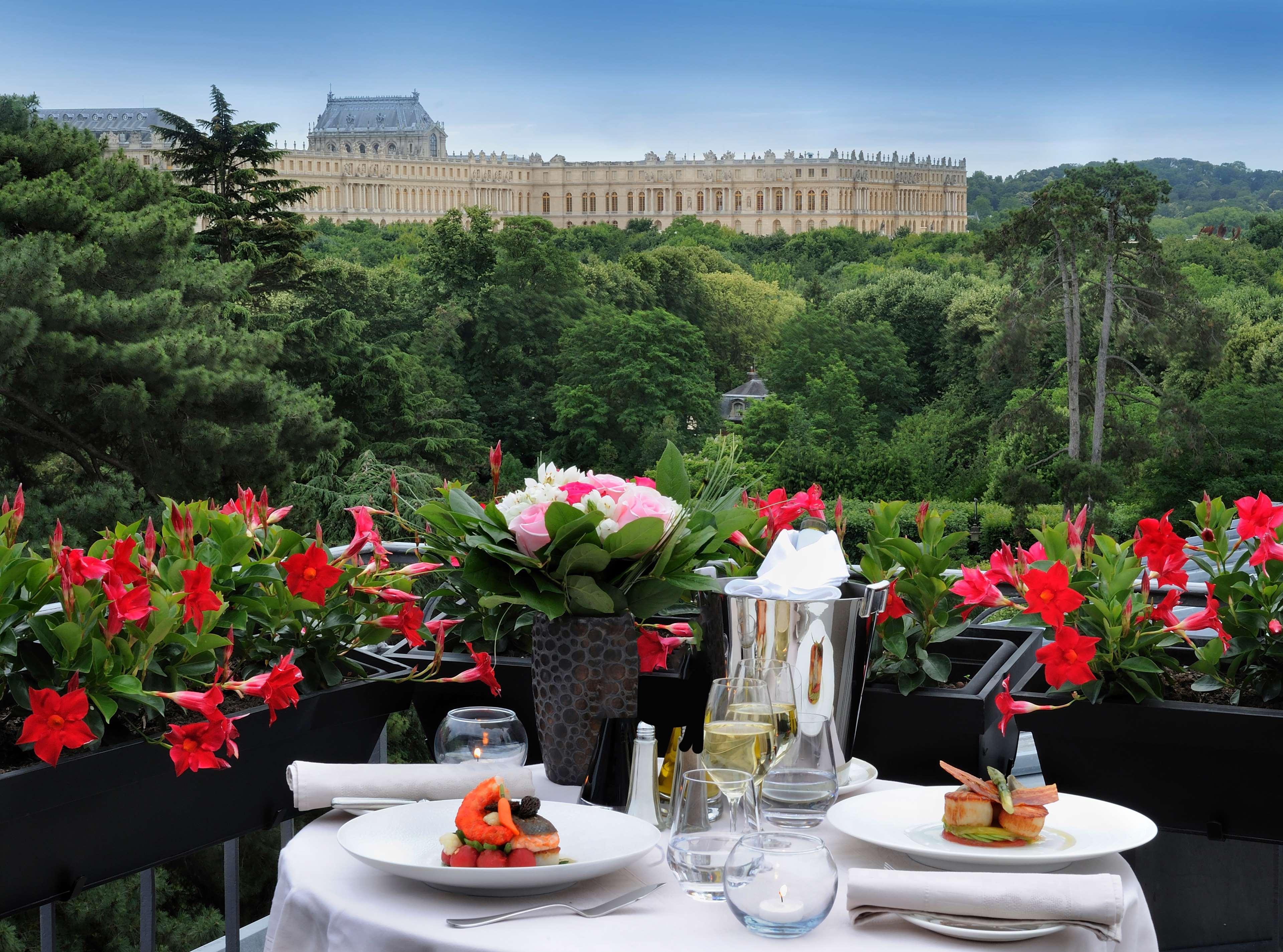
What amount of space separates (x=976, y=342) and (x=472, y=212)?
15.5 meters

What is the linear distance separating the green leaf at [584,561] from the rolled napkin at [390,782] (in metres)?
0.21

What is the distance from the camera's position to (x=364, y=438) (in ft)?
78.5

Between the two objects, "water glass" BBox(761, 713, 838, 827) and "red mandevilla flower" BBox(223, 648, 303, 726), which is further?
"red mandevilla flower" BBox(223, 648, 303, 726)

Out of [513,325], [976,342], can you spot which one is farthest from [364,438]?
[976,342]

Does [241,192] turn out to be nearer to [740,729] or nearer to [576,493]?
[576,493]

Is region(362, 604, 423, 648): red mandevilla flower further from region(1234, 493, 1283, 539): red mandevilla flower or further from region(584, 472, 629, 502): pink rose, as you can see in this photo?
region(1234, 493, 1283, 539): red mandevilla flower

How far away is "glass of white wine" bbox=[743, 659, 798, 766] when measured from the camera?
1.21 m

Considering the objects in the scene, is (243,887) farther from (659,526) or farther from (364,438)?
(364,438)

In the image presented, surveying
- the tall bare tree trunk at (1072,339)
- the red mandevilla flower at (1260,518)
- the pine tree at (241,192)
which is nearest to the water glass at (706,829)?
the red mandevilla flower at (1260,518)

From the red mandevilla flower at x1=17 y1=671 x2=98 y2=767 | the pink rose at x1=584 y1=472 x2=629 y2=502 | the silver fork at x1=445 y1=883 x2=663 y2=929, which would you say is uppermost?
the pink rose at x1=584 y1=472 x2=629 y2=502

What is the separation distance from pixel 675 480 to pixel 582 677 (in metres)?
0.27

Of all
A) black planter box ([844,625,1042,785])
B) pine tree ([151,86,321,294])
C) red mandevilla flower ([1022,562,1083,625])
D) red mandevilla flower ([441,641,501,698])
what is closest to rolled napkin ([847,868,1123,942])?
red mandevilla flower ([1022,562,1083,625])

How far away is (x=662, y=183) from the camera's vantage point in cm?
7812

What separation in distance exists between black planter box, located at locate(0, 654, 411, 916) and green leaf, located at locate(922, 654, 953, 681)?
2.22 ft
